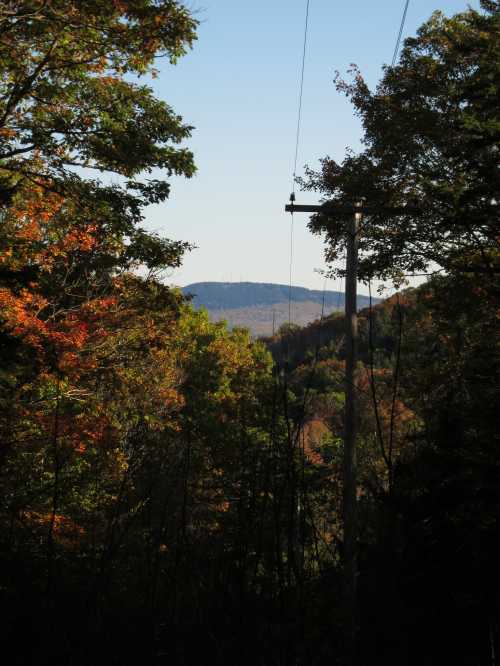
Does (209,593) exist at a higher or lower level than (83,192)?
lower

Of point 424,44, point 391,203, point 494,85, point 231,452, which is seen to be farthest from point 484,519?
point 231,452

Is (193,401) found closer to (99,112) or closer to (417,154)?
(99,112)

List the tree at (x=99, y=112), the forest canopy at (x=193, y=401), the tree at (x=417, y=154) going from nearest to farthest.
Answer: the forest canopy at (x=193, y=401)
the tree at (x=99, y=112)
the tree at (x=417, y=154)

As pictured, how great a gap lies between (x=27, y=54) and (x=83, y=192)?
2.11 m

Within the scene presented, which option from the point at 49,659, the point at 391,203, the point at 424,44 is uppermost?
the point at 424,44

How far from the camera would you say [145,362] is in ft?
57.9

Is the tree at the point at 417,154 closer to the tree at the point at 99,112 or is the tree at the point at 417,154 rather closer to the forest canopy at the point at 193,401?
the forest canopy at the point at 193,401

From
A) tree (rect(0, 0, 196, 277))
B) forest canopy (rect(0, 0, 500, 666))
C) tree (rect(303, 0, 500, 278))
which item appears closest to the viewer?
forest canopy (rect(0, 0, 500, 666))

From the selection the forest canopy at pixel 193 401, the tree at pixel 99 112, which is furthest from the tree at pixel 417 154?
the tree at pixel 99 112

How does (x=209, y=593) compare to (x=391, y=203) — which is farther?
(x=391, y=203)

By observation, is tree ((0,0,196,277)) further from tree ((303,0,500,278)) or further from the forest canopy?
tree ((303,0,500,278))

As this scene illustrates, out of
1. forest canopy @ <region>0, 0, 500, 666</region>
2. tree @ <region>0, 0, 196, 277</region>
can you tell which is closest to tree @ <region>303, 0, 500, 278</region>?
forest canopy @ <region>0, 0, 500, 666</region>

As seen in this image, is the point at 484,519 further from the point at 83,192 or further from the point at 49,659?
the point at 83,192

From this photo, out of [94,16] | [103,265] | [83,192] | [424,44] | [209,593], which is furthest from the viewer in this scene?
[424,44]
